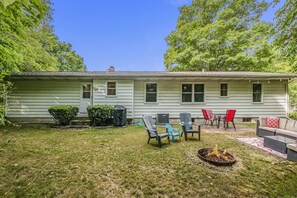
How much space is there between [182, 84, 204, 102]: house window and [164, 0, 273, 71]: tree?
21.8 feet

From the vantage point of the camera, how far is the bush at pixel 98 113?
7.64m

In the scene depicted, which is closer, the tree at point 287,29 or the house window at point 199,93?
the tree at point 287,29

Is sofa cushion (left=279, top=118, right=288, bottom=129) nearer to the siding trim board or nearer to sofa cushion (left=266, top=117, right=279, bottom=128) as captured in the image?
sofa cushion (left=266, top=117, right=279, bottom=128)

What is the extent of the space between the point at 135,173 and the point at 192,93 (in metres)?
7.23

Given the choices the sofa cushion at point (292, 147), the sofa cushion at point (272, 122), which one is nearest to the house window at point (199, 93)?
the sofa cushion at point (272, 122)

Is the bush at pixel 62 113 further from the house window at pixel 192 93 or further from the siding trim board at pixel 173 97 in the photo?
the house window at pixel 192 93

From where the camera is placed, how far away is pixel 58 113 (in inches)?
295

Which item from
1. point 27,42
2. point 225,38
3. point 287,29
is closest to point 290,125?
point 287,29

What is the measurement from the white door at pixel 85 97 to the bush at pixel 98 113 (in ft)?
4.11

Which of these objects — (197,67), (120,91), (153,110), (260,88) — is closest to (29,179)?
(120,91)

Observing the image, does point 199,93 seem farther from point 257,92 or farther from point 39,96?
point 39,96

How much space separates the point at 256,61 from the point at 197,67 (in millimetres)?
5396

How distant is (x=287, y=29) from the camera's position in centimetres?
714

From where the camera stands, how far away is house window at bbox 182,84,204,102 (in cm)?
927
